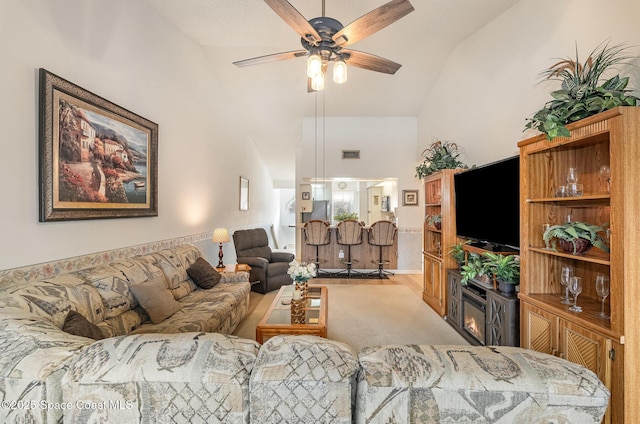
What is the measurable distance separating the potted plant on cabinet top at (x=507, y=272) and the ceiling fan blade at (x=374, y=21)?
2.13m

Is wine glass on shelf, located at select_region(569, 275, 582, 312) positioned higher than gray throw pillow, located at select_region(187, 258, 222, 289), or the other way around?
wine glass on shelf, located at select_region(569, 275, 582, 312)

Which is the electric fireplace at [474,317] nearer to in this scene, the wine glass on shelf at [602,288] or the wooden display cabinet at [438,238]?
the wooden display cabinet at [438,238]

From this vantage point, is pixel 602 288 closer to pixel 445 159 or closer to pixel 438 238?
pixel 438 238

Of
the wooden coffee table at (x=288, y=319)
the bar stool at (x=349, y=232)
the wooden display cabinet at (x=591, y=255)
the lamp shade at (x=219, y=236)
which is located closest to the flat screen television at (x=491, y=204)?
the wooden display cabinet at (x=591, y=255)

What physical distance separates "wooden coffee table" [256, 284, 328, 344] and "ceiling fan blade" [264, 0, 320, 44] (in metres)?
2.31

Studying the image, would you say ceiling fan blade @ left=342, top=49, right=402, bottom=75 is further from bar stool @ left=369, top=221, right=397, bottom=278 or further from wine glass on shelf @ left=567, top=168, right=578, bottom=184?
bar stool @ left=369, top=221, right=397, bottom=278

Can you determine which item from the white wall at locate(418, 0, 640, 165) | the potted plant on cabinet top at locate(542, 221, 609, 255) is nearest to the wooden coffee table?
the potted plant on cabinet top at locate(542, 221, 609, 255)

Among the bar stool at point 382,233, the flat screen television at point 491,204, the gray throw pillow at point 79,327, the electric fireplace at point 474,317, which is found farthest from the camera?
the bar stool at point 382,233

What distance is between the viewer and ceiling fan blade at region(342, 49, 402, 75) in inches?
102

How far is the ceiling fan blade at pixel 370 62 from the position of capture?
→ 2588mm

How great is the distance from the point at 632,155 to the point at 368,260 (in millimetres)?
4892

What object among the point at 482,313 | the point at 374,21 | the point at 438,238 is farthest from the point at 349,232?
the point at 374,21

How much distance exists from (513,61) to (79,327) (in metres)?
4.33

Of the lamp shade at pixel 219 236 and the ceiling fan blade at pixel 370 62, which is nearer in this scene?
the ceiling fan blade at pixel 370 62
